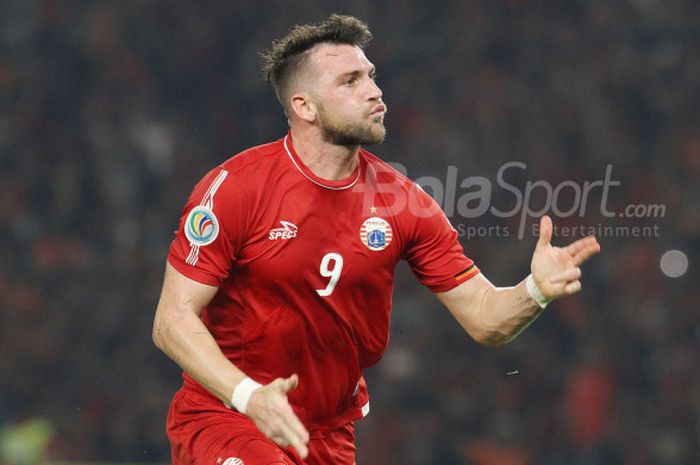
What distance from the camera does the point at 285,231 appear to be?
4.26 meters

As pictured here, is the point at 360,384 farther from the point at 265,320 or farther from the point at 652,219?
the point at 652,219

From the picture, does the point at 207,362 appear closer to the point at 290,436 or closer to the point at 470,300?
the point at 290,436

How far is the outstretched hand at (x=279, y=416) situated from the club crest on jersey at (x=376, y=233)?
0.99 meters

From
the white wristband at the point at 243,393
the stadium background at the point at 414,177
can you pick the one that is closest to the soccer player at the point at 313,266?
the white wristband at the point at 243,393

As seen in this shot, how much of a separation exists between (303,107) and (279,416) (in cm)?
148

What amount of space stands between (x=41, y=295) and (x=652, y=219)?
4008 millimetres

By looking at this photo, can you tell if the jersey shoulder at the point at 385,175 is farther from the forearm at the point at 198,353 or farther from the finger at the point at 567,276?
the forearm at the point at 198,353

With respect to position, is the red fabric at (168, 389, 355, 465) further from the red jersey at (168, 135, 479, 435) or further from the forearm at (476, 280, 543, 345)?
the forearm at (476, 280, 543, 345)

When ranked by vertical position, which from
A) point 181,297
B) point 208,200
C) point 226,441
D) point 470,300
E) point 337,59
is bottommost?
point 226,441

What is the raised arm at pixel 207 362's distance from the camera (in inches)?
137

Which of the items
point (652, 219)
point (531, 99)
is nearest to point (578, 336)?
point (652, 219)

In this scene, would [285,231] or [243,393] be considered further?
[285,231]

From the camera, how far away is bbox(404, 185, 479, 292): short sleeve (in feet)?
14.8

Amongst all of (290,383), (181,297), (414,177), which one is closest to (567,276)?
(290,383)
